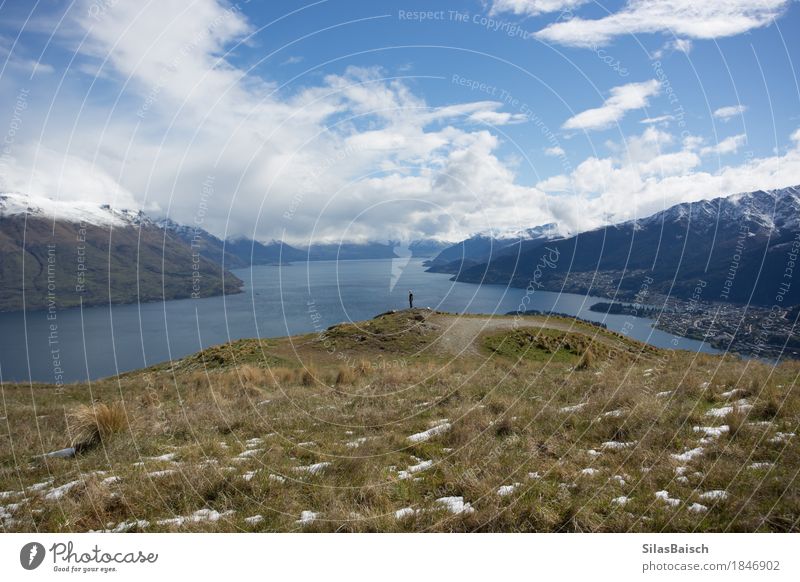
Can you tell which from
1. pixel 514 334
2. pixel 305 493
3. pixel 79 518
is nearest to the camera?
pixel 79 518

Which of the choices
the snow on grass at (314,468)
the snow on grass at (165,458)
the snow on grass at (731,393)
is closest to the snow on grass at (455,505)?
the snow on grass at (314,468)

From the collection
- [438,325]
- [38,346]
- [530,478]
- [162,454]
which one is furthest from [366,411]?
[38,346]

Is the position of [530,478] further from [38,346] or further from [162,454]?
[38,346]

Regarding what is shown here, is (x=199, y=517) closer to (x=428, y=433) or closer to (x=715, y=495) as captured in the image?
(x=428, y=433)

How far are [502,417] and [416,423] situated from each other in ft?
6.73

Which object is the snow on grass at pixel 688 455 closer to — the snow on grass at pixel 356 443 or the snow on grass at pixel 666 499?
the snow on grass at pixel 666 499

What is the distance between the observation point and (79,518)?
5.92 m

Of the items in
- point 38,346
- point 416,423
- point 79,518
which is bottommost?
point 38,346

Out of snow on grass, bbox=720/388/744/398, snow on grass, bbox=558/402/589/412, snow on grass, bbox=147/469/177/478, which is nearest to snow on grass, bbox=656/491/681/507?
snow on grass, bbox=558/402/589/412

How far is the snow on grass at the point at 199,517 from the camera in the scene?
5780 mm

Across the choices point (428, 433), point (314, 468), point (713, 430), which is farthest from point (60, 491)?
point (713, 430)

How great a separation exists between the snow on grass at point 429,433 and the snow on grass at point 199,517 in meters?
3.96

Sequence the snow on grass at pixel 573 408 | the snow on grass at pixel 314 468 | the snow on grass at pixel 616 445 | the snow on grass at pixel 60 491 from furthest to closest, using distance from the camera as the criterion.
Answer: the snow on grass at pixel 573 408 → the snow on grass at pixel 616 445 → the snow on grass at pixel 314 468 → the snow on grass at pixel 60 491

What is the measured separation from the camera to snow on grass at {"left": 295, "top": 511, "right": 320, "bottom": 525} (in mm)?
5699
